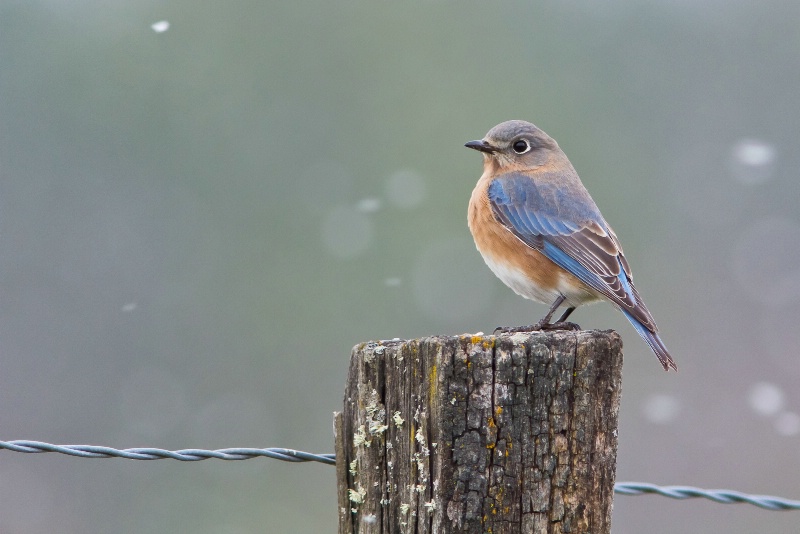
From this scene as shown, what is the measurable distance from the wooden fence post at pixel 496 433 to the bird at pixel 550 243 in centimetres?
226

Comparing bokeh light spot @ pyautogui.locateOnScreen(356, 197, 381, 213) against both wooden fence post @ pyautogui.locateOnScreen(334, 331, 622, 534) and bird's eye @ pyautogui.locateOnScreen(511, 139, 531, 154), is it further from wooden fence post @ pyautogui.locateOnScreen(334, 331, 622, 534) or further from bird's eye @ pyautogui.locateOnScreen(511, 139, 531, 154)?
wooden fence post @ pyautogui.locateOnScreen(334, 331, 622, 534)

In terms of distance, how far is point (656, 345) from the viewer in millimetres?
5320

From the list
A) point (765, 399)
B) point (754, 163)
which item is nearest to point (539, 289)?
point (765, 399)

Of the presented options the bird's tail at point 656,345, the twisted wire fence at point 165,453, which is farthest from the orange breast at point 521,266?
the twisted wire fence at point 165,453

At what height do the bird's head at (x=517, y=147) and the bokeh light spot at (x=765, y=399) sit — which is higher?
the bird's head at (x=517, y=147)

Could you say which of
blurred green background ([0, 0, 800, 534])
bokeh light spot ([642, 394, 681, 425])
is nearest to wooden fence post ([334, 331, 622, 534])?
blurred green background ([0, 0, 800, 534])

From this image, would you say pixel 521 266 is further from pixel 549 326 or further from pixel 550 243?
pixel 549 326

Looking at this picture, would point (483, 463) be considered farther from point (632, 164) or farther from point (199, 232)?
point (632, 164)

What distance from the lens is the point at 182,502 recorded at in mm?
13078

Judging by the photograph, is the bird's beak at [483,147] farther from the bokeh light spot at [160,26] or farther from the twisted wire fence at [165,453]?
the bokeh light spot at [160,26]

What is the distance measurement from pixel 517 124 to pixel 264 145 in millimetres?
12895

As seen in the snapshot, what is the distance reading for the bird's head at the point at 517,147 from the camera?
6.96 m


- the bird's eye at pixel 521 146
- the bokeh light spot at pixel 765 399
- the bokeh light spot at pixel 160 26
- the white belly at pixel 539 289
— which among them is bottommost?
the white belly at pixel 539 289

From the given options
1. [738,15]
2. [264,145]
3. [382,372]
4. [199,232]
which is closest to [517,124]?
[382,372]
